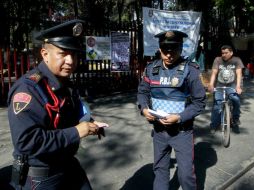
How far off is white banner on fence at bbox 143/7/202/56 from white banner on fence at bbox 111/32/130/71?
54cm

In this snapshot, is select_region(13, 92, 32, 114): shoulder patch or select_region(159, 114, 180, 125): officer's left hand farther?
select_region(159, 114, 180, 125): officer's left hand

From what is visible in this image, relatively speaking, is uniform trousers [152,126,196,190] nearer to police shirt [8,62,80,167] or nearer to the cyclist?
police shirt [8,62,80,167]

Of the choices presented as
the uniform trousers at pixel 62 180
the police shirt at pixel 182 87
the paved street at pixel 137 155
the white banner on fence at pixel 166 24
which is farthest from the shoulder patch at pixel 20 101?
the white banner on fence at pixel 166 24

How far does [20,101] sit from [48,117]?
0.21 meters

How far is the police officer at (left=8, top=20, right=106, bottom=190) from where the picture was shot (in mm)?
2002

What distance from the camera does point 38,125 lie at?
2041 mm

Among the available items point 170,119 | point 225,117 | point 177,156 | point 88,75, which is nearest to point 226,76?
point 225,117

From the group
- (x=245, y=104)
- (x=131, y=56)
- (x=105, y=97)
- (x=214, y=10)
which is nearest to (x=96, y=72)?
(x=105, y=97)

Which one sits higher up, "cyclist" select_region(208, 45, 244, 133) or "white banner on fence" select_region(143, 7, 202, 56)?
"white banner on fence" select_region(143, 7, 202, 56)

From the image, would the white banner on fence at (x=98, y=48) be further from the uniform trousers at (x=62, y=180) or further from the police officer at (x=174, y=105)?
the uniform trousers at (x=62, y=180)

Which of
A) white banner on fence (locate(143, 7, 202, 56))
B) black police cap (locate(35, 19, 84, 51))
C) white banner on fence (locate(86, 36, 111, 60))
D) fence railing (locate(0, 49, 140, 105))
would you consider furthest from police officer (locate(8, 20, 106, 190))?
white banner on fence (locate(143, 7, 202, 56))

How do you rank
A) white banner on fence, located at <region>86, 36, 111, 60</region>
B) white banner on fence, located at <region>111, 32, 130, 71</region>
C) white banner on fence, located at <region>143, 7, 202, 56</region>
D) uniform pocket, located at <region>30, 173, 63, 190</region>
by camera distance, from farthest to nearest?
1. white banner on fence, located at <region>143, 7, 202, 56</region>
2. white banner on fence, located at <region>111, 32, 130, 71</region>
3. white banner on fence, located at <region>86, 36, 111, 60</region>
4. uniform pocket, located at <region>30, 173, 63, 190</region>

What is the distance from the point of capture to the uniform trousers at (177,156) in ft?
10.6

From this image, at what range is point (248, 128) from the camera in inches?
267
